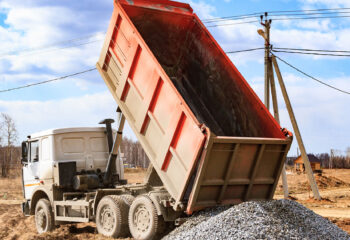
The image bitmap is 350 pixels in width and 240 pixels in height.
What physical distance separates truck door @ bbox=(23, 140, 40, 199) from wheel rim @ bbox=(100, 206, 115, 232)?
9.90 ft

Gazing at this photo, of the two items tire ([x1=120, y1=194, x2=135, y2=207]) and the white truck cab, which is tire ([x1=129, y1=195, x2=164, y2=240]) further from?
the white truck cab

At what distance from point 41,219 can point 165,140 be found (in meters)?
5.30

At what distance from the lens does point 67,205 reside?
10.9 meters

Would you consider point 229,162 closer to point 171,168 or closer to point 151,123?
point 171,168

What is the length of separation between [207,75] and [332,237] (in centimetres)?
427

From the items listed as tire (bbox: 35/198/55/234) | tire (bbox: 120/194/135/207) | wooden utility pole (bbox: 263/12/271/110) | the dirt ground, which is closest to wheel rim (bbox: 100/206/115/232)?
tire (bbox: 120/194/135/207)

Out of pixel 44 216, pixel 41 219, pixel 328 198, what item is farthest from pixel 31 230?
pixel 328 198

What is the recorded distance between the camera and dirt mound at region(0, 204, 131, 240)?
10117 mm

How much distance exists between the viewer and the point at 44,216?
11.8 m

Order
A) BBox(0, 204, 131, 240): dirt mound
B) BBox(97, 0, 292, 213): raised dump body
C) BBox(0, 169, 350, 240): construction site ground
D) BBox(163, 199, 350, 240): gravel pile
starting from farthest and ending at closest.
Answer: BBox(0, 169, 350, 240): construction site ground, BBox(0, 204, 131, 240): dirt mound, BBox(97, 0, 292, 213): raised dump body, BBox(163, 199, 350, 240): gravel pile

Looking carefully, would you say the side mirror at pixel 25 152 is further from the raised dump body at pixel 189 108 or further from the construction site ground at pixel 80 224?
the raised dump body at pixel 189 108

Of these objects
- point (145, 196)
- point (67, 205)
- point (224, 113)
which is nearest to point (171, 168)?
point (145, 196)

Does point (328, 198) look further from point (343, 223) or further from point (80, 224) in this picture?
point (80, 224)

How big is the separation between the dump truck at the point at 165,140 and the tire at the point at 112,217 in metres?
0.02
